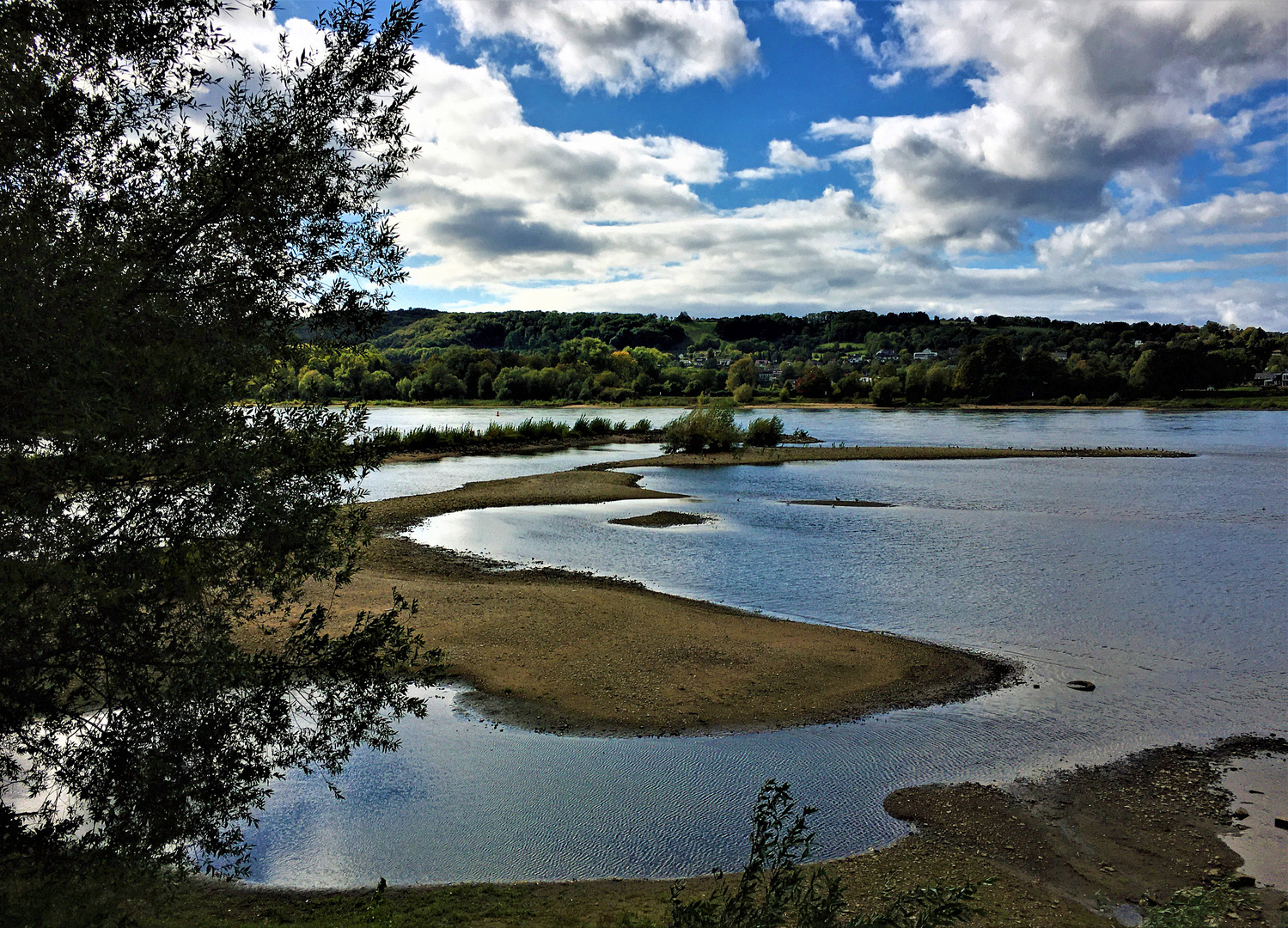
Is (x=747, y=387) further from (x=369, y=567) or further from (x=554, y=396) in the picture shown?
(x=369, y=567)

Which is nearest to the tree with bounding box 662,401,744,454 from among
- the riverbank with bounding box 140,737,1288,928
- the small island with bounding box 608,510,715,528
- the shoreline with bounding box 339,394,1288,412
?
the small island with bounding box 608,510,715,528

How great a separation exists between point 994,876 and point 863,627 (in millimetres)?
9401

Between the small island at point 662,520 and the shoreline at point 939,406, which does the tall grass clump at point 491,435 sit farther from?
the shoreline at point 939,406

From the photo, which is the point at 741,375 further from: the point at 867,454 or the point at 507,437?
the point at 867,454

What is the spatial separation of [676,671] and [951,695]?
176 inches

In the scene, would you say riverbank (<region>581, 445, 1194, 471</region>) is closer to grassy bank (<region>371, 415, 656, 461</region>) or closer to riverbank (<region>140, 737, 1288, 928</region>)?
grassy bank (<region>371, 415, 656, 461</region>)

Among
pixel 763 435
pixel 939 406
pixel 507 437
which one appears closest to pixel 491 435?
pixel 507 437

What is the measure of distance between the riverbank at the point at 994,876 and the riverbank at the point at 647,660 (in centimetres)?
311

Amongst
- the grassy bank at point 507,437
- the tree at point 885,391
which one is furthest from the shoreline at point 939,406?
the grassy bank at point 507,437

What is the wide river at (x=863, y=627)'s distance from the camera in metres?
8.51

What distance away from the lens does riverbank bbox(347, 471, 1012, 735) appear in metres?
11.9

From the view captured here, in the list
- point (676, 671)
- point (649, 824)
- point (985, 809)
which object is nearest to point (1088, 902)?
point (985, 809)

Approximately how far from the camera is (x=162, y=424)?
4.81 meters

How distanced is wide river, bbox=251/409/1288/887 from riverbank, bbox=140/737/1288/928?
42 cm
